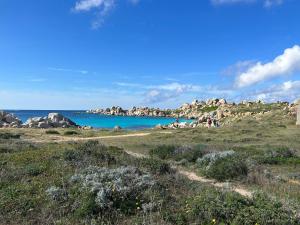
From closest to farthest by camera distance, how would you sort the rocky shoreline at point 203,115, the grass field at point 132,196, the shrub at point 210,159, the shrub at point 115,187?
the grass field at point 132,196
the shrub at point 115,187
the shrub at point 210,159
the rocky shoreline at point 203,115

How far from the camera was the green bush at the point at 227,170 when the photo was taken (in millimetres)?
16938

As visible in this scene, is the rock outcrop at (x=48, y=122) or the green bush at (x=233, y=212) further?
the rock outcrop at (x=48, y=122)

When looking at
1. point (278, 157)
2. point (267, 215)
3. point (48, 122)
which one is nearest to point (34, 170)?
point (267, 215)

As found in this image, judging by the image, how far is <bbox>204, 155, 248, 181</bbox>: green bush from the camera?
667 inches

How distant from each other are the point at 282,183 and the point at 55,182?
8751 millimetres

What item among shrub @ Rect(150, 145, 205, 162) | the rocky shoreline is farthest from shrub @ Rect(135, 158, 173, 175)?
the rocky shoreline

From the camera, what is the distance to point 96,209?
10.3 m

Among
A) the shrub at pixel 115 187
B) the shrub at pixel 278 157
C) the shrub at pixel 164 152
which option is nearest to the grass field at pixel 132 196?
the shrub at pixel 115 187

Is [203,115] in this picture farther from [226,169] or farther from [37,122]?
[226,169]

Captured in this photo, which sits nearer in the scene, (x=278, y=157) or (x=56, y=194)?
(x=56, y=194)

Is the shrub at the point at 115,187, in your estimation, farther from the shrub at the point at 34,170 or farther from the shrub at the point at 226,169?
the shrub at the point at 226,169

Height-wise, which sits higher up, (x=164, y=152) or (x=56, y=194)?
(x=56, y=194)

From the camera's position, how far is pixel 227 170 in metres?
17.0

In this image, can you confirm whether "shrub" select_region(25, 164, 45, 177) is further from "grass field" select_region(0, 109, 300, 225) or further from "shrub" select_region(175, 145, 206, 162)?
"shrub" select_region(175, 145, 206, 162)
